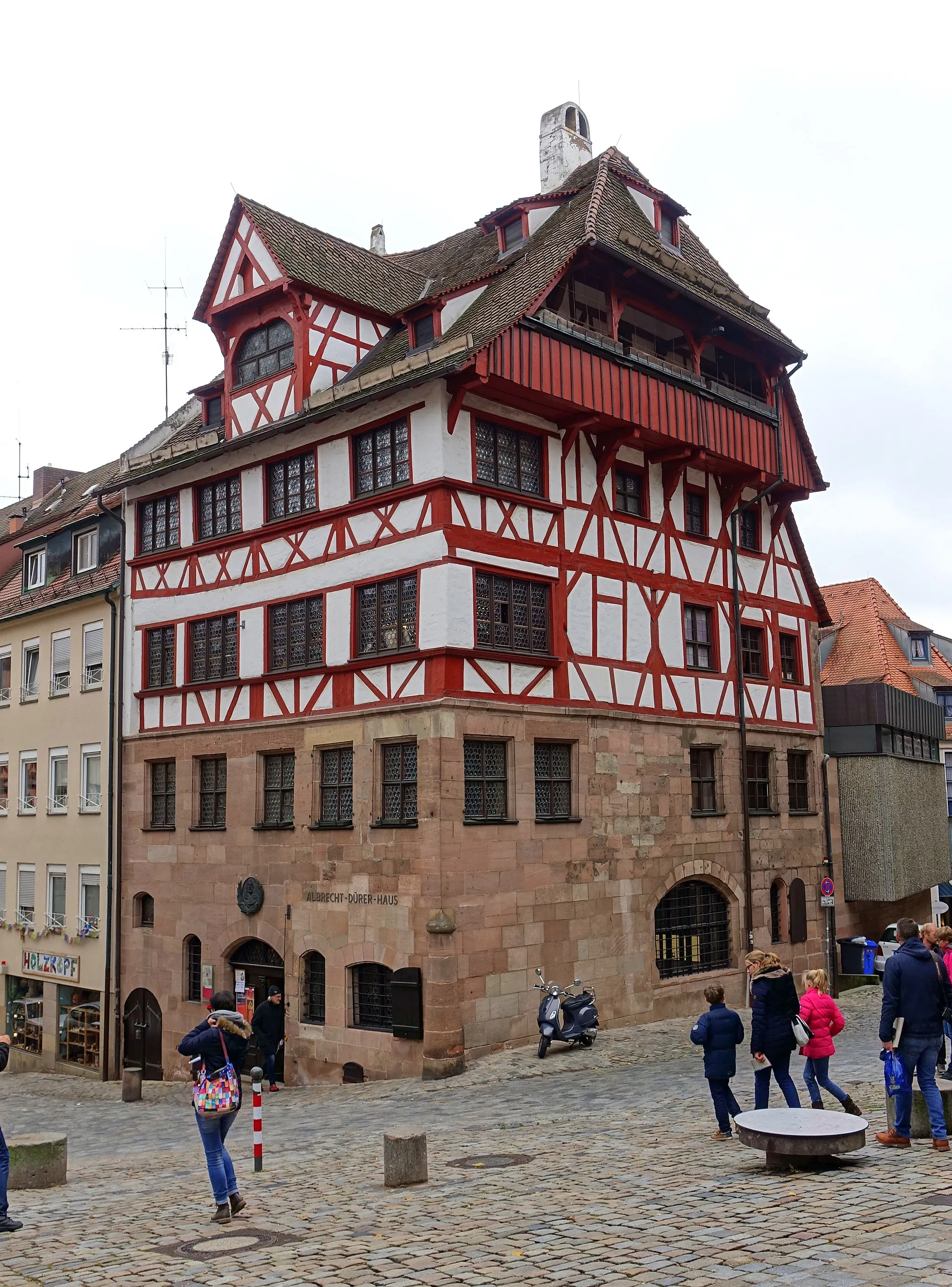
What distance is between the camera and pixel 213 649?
83.7ft

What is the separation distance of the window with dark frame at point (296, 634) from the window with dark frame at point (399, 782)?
2.63 metres

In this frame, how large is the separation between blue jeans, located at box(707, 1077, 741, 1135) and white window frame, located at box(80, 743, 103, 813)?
20047mm

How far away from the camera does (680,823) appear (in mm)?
24562

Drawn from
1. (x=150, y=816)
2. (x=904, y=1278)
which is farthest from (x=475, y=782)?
(x=904, y=1278)

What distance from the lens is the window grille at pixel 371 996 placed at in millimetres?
20469

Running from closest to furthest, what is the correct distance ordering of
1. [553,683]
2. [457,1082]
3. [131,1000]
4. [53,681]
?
[457,1082]
[553,683]
[131,1000]
[53,681]

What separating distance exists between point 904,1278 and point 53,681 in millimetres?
28103

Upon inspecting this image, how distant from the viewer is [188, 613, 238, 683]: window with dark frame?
2503 cm

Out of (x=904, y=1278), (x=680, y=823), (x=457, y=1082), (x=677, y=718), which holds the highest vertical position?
(x=677, y=718)

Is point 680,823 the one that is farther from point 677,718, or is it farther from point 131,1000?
point 131,1000

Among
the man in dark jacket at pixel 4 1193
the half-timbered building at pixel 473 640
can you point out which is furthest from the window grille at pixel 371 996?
the man in dark jacket at pixel 4 1193

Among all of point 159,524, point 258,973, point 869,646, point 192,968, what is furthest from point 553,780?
point 869,646

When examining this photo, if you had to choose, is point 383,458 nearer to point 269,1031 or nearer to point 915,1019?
point 269,1031

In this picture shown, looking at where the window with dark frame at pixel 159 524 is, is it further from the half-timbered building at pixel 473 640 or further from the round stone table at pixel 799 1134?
the round stone table at pixel 799 1134
